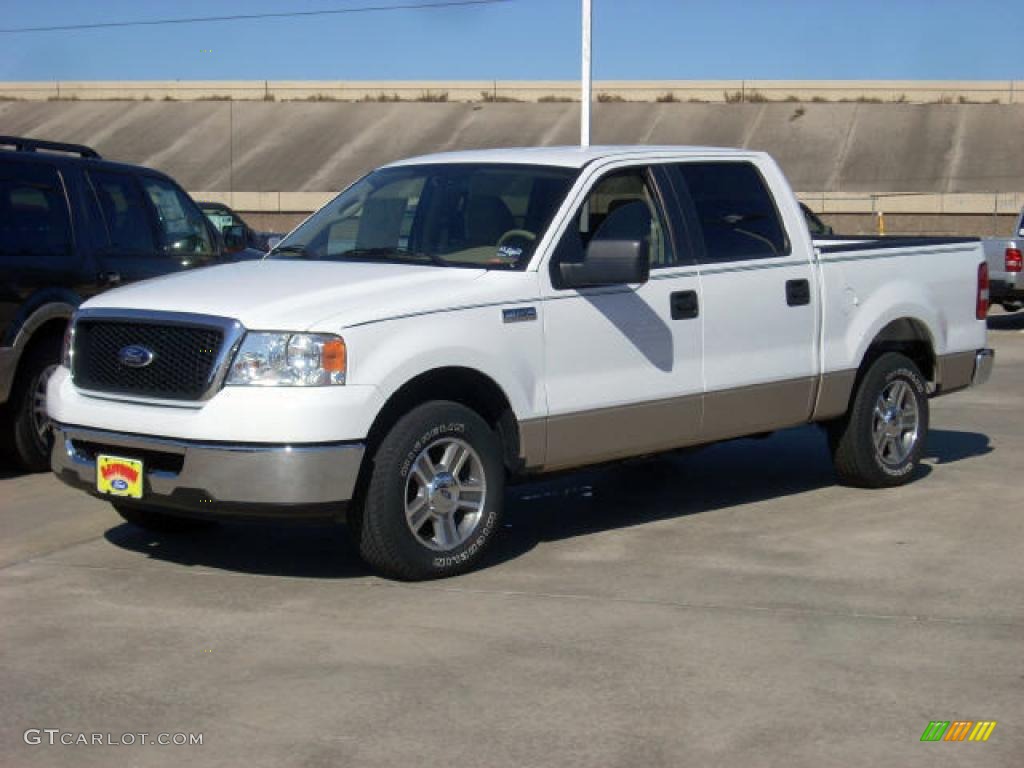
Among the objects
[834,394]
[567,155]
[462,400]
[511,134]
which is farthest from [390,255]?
[511,134]

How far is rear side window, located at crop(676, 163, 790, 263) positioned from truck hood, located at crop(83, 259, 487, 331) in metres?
1.63

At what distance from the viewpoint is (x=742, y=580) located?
24.0ft

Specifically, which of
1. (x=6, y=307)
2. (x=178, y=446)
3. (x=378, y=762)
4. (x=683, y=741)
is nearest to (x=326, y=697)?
(x=378, y=762)

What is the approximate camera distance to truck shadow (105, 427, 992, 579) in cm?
786

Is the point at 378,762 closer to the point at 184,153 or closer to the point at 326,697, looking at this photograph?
the point at 326,697

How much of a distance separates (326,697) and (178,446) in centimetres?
172

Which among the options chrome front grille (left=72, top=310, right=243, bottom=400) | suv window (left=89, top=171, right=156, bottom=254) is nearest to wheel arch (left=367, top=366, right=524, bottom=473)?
chrome front grille (left=72, top=310, right=243, bottom=400)

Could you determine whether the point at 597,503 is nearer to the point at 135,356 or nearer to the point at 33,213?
the point at 135,356

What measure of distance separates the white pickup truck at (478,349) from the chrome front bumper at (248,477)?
0.03ft

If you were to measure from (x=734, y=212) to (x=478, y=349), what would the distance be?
2200mm

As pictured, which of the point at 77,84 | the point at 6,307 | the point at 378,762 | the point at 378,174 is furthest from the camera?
the point at 77,84

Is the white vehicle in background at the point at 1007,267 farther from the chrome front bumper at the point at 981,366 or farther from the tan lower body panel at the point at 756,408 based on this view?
the tan lower body panel at the point at 756,408

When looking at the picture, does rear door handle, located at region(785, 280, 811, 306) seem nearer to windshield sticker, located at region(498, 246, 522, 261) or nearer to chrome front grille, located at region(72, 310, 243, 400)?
windshield sticker, located at region(498, 246, 522, 261)

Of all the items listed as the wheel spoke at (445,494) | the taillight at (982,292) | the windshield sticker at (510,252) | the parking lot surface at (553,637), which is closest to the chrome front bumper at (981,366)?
the taillight at (982,292)
